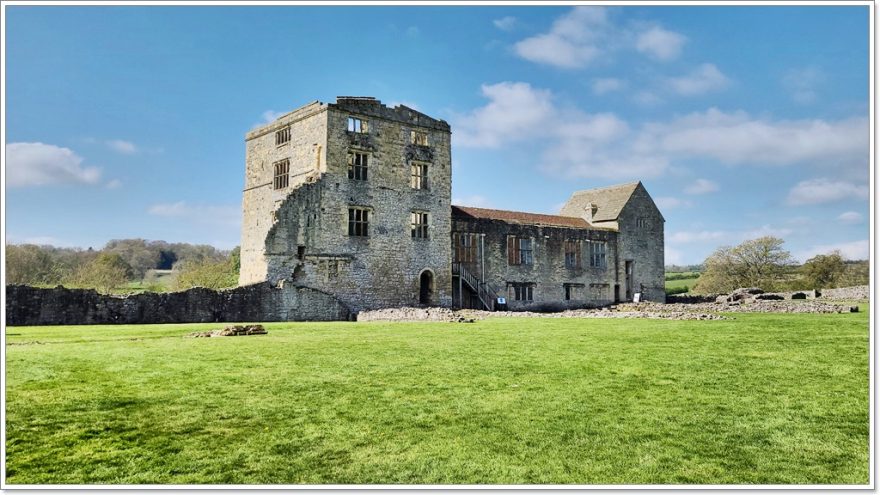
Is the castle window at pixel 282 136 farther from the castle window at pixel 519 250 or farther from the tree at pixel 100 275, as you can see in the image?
the tree at pixel 100 275

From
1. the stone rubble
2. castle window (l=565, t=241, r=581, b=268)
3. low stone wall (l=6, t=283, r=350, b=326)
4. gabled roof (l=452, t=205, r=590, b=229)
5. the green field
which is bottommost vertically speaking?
the stone rubble

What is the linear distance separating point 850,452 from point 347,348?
935cm

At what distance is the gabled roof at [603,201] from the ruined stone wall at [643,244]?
44cm

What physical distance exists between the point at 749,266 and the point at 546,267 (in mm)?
35404

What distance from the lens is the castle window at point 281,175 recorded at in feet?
112

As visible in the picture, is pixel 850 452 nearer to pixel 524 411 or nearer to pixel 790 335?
pixel 524 411

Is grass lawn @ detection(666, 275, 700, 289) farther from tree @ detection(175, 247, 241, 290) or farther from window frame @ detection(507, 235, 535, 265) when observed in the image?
tree @ detection(175, 247, 241, 290)

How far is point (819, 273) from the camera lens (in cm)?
6138

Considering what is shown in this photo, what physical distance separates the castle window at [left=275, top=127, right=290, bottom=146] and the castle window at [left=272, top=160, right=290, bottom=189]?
1.09 meters

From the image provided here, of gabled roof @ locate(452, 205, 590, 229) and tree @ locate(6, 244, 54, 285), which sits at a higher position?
gabled roof @ locate(452, 205, 590, 229)

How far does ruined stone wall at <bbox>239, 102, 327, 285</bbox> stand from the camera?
3219 centimetres

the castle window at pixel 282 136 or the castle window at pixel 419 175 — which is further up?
the castle window at pixel 282 136

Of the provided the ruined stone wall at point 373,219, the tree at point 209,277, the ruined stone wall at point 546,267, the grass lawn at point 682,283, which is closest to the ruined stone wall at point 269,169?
the ruined stone wall at point 373,219

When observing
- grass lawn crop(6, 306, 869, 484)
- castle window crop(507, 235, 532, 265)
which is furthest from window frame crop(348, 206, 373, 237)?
grass lawn crop(6, 306, 869, 484)
